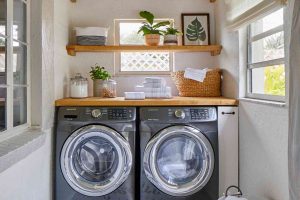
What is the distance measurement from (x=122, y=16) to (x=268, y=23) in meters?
1.59

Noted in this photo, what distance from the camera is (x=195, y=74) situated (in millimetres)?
2812

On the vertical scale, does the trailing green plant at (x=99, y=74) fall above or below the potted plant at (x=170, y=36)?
below

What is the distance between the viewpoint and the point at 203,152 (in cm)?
245

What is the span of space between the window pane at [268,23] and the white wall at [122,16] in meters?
0.79

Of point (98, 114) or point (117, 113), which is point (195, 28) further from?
point (98, 114)

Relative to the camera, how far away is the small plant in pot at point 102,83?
2834 millimetres

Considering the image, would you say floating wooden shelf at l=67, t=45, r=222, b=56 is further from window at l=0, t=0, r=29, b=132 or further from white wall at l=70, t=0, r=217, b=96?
window at l=0, t=0, r=29, b=132

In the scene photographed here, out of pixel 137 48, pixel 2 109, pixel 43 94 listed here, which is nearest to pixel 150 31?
Result: pixel 137 48

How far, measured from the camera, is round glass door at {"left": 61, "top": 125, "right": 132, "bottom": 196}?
2.40m

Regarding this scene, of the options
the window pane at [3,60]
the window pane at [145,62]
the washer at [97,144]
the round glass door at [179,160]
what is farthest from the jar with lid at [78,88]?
the window pane at [3,60]

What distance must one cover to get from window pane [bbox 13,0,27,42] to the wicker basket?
1.46 m

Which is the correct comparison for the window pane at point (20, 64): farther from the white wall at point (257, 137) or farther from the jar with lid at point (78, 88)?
the white wall at point (257, 137)

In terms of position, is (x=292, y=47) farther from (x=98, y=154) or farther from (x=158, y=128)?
(x=98, y=154)

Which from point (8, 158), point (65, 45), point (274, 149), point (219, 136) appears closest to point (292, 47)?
point (274, 149)
